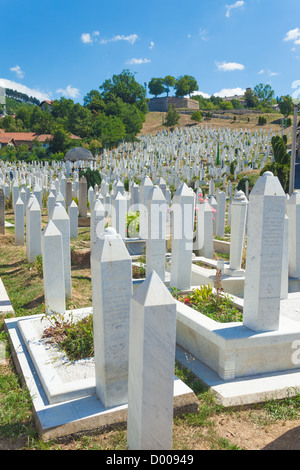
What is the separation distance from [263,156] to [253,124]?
127 feet

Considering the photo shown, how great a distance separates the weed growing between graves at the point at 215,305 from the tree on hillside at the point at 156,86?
116 m

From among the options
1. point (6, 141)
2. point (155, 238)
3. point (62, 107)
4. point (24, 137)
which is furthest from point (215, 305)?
point (62, 107)

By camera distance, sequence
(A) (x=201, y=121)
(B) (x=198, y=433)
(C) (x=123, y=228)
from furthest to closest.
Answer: (A) (x=201, y=121)
(C) (x=123, y=228)
(B) (x=198, y=433)

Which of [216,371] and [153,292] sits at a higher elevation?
[153,292]

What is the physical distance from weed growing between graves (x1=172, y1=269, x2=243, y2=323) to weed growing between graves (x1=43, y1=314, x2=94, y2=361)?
1.54m

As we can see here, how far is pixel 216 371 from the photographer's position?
4.18 metres

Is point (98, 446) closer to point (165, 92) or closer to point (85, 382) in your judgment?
point (85, 382)

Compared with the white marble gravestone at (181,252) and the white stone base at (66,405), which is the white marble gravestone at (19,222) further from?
the white stone base at (66,405)

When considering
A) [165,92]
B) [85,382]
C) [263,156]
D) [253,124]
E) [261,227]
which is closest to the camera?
[85,382]

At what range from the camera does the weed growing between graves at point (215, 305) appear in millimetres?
4809

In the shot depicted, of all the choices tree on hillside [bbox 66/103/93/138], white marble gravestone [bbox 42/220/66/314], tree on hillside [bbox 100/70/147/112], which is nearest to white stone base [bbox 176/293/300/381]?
Answer: white marble gravestone [bbox 42/220/66/314]

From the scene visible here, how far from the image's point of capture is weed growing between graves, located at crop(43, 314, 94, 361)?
4176 mm

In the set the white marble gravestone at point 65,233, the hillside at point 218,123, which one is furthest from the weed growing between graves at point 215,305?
the hillside at point 218,123

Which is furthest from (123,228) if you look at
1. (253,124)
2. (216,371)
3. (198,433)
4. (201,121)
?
(201,121)
